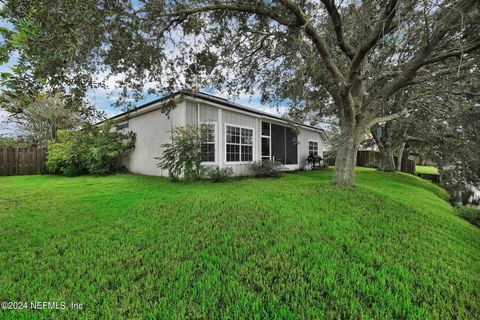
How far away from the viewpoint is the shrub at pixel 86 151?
33.6 ft

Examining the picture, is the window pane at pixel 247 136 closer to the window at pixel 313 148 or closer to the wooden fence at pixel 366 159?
the window at pixel 313 148

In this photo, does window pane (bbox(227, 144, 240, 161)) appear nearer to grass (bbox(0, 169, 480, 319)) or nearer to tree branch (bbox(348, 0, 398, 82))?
grass (bbox(0, 169, 480, 319))

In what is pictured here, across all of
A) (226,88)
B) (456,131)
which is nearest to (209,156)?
(226,88)

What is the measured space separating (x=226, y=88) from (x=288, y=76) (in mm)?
2689

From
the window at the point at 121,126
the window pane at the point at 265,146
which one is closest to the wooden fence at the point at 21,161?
the window at the point at 121,126

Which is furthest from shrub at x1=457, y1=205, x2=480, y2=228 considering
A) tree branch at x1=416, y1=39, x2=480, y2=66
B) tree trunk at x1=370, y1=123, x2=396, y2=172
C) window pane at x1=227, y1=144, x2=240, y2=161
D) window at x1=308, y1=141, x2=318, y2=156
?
window at x1=308, y1=141, x2=318, y2=156

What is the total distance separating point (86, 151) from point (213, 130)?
22.7 feet

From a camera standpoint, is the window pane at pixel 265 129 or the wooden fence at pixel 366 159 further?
the wooden fence at pixel 366 159

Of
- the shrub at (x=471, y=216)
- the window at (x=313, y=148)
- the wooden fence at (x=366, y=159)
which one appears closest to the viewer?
the shrub at (x=471, y=216)

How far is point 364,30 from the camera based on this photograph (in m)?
6.81

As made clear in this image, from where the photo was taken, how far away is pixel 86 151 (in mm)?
10422

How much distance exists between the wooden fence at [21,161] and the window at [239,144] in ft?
35.7

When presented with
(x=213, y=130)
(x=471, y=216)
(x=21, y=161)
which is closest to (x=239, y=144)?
(x=213, y=130)

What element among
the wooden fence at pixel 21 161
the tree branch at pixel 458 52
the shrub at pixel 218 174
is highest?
the tree branch at pixel 458 52
